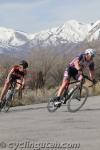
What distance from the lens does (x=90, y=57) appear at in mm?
14812

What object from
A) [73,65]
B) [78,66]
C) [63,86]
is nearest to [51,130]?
[78,66]

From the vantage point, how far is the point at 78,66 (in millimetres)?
14906

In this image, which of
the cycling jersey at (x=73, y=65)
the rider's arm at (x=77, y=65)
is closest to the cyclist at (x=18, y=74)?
the cycling jersey at (x=73, y=65)

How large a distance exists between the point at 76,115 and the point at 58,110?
6.26 ft

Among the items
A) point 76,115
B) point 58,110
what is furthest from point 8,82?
point 76,115

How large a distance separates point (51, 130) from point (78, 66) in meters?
3.57

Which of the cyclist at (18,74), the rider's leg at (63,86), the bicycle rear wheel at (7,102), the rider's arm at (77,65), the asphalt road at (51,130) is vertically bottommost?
the asphalt road at (51,130)

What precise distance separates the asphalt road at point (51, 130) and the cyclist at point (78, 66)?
0.82 metres

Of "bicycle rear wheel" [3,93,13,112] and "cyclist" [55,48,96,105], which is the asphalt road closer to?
"bicycle rear wheel" [3,93,13,112]

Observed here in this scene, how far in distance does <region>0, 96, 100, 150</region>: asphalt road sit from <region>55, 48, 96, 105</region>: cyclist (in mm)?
825

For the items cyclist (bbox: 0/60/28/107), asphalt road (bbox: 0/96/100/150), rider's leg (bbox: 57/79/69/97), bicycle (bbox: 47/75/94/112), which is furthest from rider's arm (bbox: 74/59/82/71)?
cyclist (bbox: 0/60/28/107)

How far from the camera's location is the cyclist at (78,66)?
14875mm

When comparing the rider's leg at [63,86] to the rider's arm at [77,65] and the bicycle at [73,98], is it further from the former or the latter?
the rider's arm at [77,65]

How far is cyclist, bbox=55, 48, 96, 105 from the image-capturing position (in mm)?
14875
